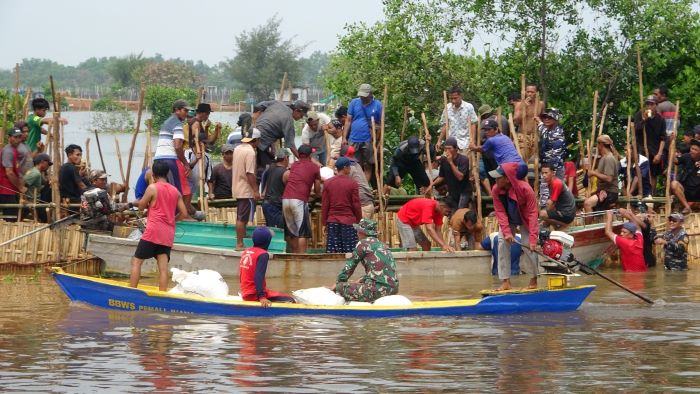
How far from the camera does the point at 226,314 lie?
14688 mm

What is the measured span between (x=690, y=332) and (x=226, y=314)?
4.84 metres

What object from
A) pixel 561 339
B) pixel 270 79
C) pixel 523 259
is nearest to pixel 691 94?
pixel 523 259

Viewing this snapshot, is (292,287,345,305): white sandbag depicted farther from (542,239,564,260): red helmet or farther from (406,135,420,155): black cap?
(406,135,420,155): black cap

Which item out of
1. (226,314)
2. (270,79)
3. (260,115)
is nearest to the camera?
(226,314)

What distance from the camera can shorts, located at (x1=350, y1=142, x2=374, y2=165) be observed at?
66.6 feet

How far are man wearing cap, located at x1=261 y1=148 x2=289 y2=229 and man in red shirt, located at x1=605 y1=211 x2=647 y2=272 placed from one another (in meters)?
4.68

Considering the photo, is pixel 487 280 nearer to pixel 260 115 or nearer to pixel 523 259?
pixel 523 259

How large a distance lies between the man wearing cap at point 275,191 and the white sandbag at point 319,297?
4.22 meters

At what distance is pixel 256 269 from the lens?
14.5 m

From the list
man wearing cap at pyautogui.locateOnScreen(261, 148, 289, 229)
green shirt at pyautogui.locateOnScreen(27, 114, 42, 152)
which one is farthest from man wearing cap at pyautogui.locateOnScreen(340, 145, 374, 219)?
green shirt at pyautogui.locateOnScreen(27, 114, 42, 152)

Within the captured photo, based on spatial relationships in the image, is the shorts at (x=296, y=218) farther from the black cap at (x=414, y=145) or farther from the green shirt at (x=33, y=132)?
the green shirt at (x=33, y=132)

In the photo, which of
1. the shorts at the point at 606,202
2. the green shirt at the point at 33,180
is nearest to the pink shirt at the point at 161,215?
the green shirt at the point at 33,180

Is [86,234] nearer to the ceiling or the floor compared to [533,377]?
nearer to the ceiling

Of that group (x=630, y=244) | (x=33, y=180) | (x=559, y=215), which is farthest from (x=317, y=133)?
(x=630, y=244)
